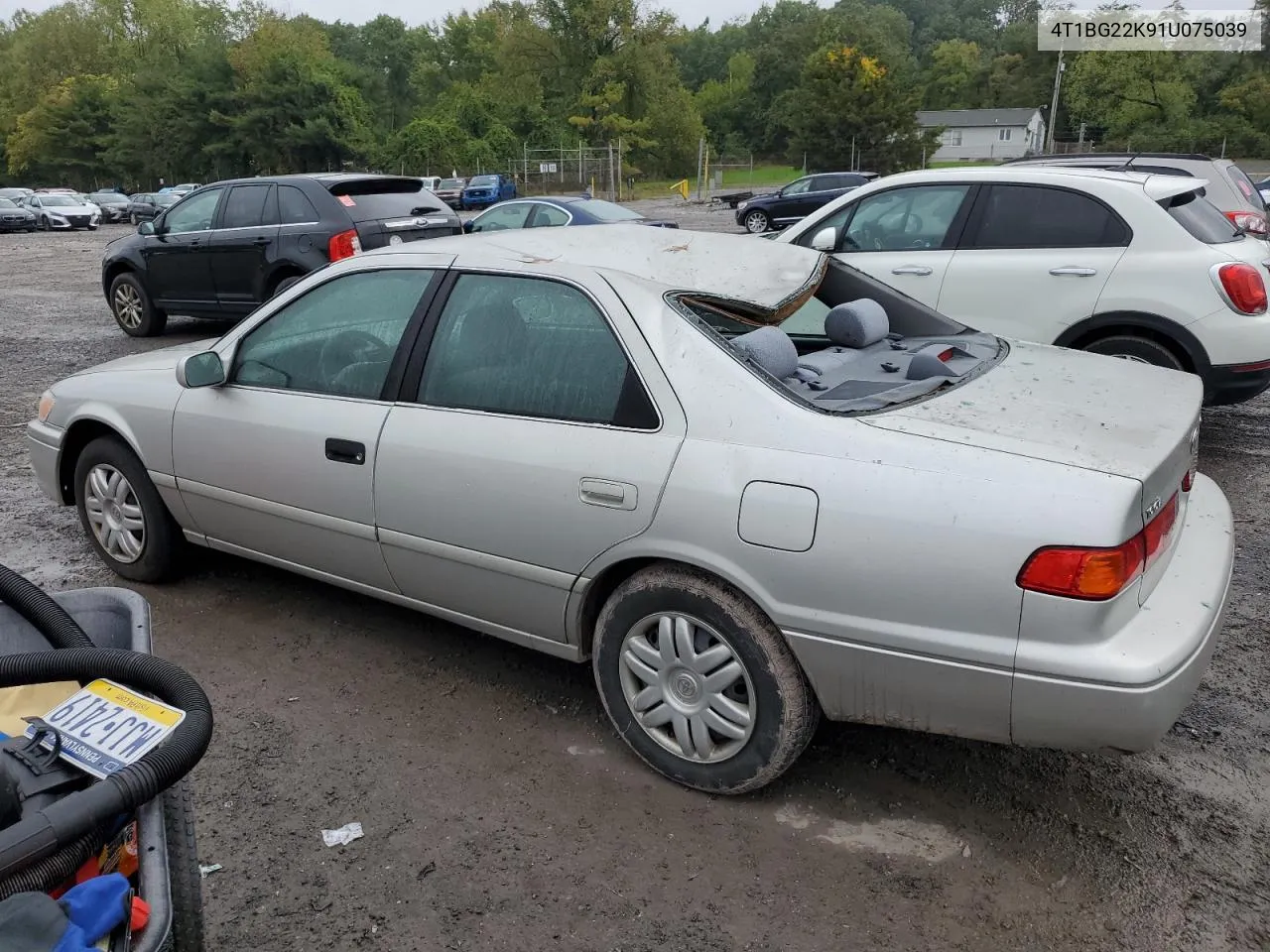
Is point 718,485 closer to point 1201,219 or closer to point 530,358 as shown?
point 530,358

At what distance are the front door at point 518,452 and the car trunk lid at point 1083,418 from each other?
28.9 inches

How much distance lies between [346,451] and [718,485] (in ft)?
4.87

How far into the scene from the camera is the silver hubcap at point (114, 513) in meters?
4.42

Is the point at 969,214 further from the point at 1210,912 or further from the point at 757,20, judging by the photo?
the point at 757,20

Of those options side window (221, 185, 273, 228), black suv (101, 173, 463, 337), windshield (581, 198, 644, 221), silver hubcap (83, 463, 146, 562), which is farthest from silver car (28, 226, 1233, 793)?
windshield (581, 198, 644, 221)

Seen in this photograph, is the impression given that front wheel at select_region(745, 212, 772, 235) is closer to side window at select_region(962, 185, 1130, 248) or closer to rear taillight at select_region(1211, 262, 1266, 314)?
side window at select_region(962, 185, 1130, 248)

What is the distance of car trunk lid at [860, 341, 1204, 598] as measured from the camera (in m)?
2.54

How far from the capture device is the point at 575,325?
125 inches

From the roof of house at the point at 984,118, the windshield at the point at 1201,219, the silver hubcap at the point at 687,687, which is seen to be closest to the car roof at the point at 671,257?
the silver hubcap at the point at 687,687

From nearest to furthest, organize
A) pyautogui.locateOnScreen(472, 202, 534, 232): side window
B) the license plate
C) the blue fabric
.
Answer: the blue fabric
the license plate
pyautogui.locateOnScreen(472, 202, 534, 232): side window

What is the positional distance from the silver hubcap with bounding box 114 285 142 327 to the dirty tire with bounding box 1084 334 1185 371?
1002 cm

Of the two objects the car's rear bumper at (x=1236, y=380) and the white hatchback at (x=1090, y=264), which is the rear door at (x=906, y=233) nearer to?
the white hatchback at (x=1090, y=264)

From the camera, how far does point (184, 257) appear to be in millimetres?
10922

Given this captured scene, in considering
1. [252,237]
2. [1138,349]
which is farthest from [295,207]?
[1138,349]
